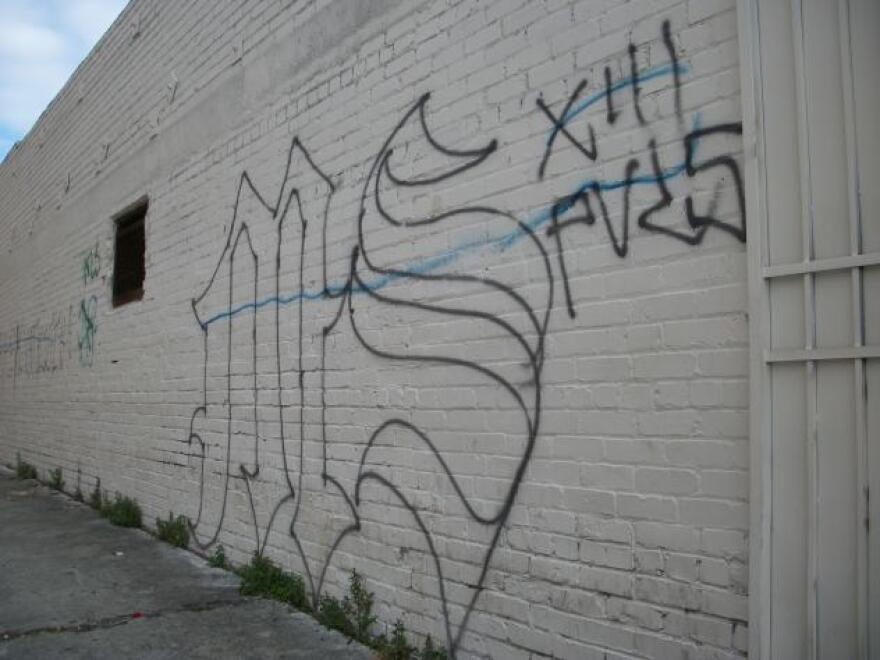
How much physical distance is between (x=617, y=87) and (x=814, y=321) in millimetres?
1212

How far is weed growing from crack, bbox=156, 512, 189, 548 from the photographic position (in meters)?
5.96

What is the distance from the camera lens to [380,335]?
156 inches

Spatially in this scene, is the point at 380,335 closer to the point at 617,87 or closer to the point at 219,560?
the point at 617,87

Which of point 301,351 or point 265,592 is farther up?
point 301,351

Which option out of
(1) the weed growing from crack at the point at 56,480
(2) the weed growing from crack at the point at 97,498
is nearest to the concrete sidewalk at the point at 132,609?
(2) the weed growing from crack at the point at 97,498

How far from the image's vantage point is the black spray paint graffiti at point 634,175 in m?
2.58

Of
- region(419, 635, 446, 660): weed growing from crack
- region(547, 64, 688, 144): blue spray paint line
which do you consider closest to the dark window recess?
region(419, 635, 446, 660): weed growing from crack

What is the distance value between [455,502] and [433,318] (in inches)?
35.2

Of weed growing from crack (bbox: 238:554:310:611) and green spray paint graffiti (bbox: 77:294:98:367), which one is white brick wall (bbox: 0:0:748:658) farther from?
green spray paint graffiti (bbox: 77:294:98:367)

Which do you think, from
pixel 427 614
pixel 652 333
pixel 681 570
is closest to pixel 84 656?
pixel 427 614

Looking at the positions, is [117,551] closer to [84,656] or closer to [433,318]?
[84,656]

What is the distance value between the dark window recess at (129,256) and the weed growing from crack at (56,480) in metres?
2.76

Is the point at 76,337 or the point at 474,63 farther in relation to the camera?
the point at 76,337

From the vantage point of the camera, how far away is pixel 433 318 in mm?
3646
